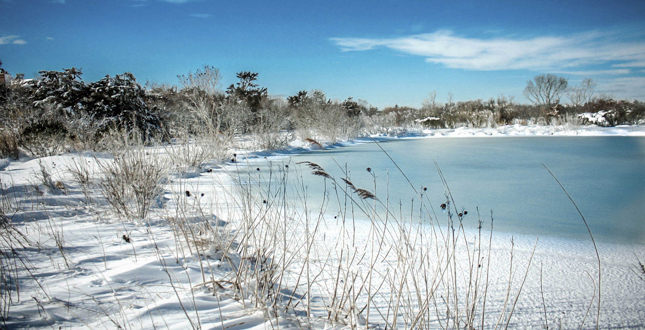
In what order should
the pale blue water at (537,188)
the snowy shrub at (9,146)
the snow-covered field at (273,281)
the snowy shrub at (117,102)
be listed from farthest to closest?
the snowy shrub at (117,102) → the snowy shrub at (9,146) → the pale blue water at (537,188) → the snow-covered field at (273,281)

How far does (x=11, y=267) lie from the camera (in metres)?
1.63

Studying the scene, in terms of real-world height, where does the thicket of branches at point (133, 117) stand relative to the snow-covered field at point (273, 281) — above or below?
above

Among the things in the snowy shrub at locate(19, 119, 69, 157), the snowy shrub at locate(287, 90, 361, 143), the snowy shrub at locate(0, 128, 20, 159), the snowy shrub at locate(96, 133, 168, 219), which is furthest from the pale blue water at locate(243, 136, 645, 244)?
the snowy shrub at locate(0, 128, 20, 159)

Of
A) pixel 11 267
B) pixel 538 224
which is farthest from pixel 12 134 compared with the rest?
pixel 538 224

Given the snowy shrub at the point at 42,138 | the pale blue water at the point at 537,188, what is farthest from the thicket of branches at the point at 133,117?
the pale blue water at the point at 537,188

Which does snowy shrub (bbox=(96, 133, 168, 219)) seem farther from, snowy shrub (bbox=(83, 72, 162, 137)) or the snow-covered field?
snowy shrub (bbox=(83, 72, 162, 137))

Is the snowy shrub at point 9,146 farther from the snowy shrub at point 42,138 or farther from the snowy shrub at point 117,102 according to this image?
the snowy shrub at point 117,102

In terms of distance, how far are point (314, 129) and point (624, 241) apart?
1231 centimetres

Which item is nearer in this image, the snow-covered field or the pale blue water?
the snow-covered field

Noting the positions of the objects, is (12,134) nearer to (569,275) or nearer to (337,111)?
(569,275)

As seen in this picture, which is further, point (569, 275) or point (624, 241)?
point (624, 241)

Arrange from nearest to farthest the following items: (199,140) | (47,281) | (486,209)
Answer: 1. (47,281)
2. (486,209)
3. (199,140)

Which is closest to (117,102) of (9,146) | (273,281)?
(9,146)

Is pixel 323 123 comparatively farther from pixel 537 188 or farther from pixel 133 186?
pixel 133 186
